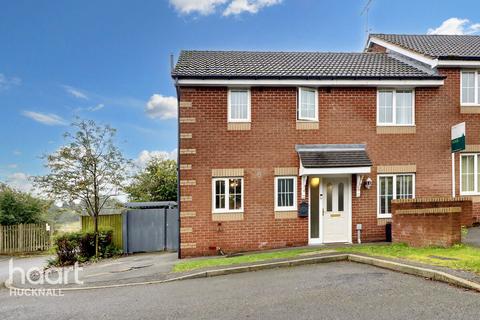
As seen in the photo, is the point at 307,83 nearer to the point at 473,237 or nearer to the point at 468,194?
the point at 473,237

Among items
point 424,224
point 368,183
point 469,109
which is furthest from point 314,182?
point 469,109

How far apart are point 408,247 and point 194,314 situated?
6.76m

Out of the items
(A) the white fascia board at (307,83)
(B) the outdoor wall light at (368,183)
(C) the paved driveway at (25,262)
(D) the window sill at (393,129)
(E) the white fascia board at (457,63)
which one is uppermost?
(E) the white fascia board at (457,63)

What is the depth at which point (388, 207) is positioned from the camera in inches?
464

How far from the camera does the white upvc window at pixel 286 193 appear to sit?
1139 centimetres

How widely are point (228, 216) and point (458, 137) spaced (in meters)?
8.19

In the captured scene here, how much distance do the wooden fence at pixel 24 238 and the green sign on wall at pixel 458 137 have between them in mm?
20029

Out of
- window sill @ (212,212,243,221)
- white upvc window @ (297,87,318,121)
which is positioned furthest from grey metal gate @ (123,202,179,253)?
white upvc window @ (297,87,318,121)

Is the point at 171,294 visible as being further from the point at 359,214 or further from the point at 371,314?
the point at 359,214

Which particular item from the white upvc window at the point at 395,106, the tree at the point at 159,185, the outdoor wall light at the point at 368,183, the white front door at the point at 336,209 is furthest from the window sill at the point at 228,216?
the tree at the point at 159,185

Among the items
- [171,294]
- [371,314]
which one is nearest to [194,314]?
[171,294]

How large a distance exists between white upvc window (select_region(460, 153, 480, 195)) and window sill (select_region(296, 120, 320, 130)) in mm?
5435

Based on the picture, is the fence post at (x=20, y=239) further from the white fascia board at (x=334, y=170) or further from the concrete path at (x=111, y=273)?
the white fascia board at (x=334, y=170)

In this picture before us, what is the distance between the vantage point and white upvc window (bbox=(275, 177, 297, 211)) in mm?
11391
